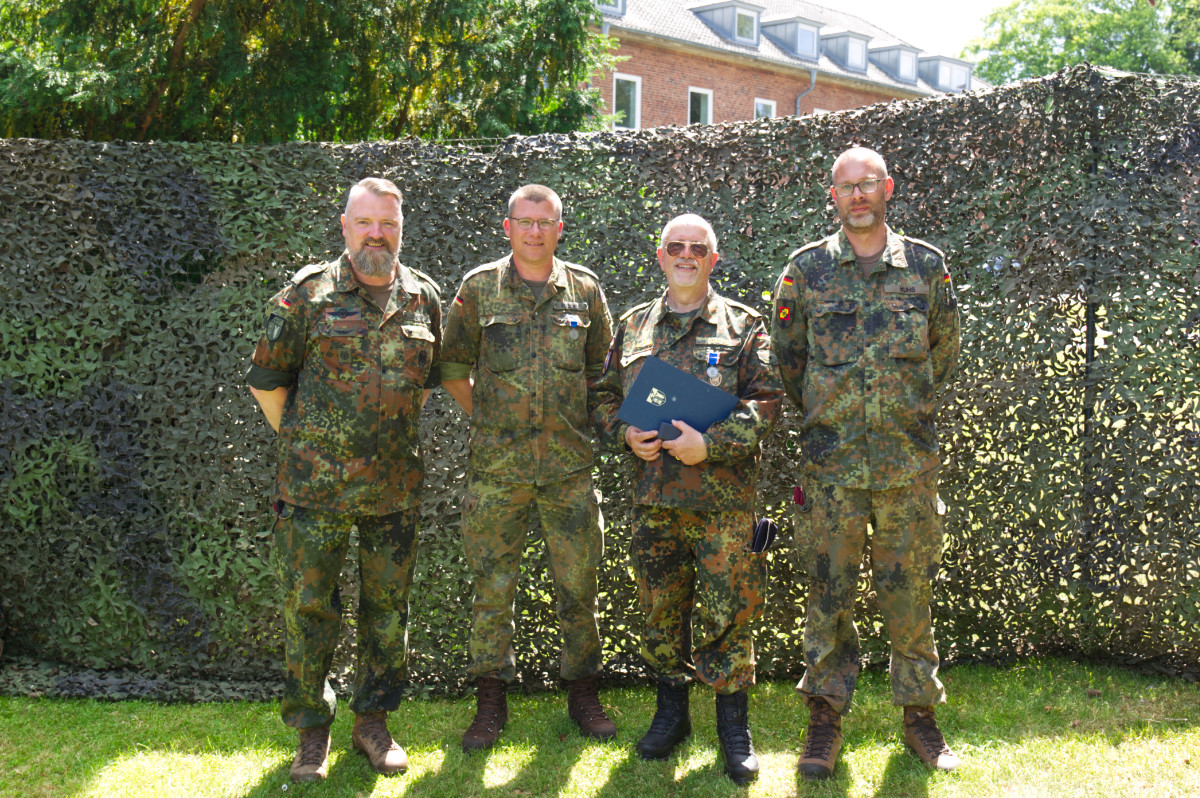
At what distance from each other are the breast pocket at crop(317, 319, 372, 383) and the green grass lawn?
63.2 inches

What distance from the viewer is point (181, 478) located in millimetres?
4480

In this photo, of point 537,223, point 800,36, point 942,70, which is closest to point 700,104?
point 800,36

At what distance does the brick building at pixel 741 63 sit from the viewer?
2520 centimetres

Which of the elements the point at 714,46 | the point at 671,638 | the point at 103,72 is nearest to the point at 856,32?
the point at 714,46

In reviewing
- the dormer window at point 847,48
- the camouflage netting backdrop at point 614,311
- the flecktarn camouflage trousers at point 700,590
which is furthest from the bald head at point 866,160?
the dormer window at point 847,48

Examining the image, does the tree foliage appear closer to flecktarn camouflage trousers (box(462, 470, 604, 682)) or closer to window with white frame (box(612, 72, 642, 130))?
flecktarn camouflage trousers (box(462, 470, 604, 682))

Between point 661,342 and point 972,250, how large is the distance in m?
1.66

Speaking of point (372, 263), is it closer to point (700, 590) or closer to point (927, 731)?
Result: point (700, 590)

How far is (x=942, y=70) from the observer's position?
39.1 metres

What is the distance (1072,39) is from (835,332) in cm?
3928

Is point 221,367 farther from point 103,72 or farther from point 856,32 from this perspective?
point 856,32

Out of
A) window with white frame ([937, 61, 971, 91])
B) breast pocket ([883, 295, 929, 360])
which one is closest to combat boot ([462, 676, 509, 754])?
breast pocket ([883, 295, 929, 360])

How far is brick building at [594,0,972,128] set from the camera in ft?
82.7

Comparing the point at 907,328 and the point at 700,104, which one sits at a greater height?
the point at 700,104
